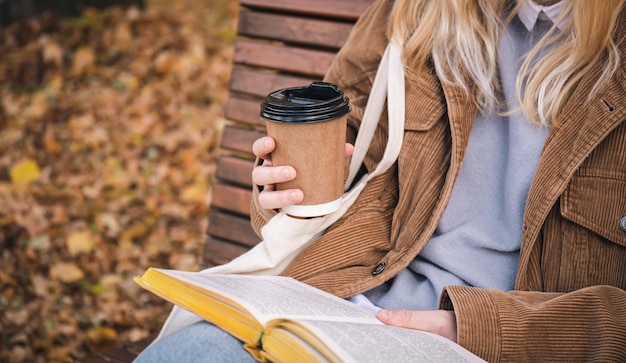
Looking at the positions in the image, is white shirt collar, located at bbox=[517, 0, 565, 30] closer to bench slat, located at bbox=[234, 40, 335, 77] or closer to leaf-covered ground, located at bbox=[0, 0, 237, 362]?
bench slat, located at bbox=[234, 40, 335, 77]

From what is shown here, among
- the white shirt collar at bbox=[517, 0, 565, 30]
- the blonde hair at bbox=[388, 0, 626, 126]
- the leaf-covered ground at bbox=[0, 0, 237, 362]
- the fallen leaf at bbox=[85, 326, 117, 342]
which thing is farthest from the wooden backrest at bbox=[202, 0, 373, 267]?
the leaf-covered ground at bbox=[0, 0, 237, 362]

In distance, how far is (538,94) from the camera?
5.31 ft

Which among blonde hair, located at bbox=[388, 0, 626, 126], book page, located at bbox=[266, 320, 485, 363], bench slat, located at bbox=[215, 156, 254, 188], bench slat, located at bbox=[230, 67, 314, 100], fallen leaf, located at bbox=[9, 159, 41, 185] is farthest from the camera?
fallen leaf, located at bbox=[9, 159, 41, 185]

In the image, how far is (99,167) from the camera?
4477 millimetres

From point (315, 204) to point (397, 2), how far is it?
0.65 m

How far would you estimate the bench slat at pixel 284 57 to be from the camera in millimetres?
2357

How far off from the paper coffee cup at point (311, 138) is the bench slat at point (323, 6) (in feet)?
2.90

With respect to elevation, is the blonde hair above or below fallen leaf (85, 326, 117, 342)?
above

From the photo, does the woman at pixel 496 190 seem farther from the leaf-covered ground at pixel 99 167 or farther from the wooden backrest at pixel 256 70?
the leaf-covered ground at pixel 99 167

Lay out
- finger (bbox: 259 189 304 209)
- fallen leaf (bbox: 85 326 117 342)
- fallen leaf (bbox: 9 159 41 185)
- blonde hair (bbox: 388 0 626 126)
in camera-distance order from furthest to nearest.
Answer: fallen leaf (bbox: 9 159 41 185)
fallen leaf (bbox: 85 326 117 342)
blonde hair (bbox: 388 0 626 126)
finger (bbox: 259 189 304 209)

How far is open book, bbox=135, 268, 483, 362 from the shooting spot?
1209 millimetres

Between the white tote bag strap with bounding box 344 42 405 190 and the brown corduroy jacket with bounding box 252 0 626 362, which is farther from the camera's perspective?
the white tote bag strap with bounding box 344 42 405 190

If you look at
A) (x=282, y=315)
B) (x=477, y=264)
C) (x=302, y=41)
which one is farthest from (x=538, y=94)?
(x=302, y=41)

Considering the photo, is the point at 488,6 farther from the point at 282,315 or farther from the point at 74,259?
the point at 74,259
